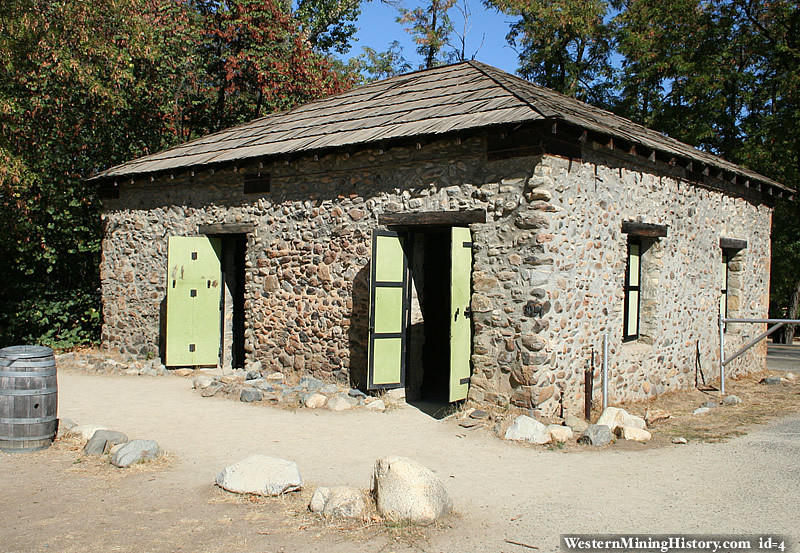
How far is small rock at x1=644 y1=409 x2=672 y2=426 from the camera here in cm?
777

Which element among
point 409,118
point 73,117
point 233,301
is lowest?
point 233,301

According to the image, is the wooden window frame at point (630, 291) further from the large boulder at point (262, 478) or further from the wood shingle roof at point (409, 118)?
the large boulder at point (262, 478)

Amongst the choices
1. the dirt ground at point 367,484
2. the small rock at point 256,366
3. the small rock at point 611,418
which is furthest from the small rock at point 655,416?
the small rock at point 256,366

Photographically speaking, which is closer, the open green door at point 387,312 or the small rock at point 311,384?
the open green door at point 387,312

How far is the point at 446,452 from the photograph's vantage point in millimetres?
6305

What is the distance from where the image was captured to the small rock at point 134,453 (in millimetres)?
5552

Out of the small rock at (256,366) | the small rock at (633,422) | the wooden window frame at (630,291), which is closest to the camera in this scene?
the small rock at (633,422)

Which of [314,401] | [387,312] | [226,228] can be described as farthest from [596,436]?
[226,228]

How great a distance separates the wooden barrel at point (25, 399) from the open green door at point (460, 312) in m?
4.02

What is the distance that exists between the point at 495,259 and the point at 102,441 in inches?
173

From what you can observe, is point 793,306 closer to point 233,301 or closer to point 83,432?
point 233,301

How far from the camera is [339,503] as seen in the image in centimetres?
438

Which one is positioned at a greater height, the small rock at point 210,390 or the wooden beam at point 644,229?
the wooden beam at point 644,229

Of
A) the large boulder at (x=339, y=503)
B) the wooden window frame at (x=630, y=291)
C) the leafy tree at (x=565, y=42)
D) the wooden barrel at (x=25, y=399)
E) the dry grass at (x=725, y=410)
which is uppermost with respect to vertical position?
the leafy tree at (x=565, y=42)
